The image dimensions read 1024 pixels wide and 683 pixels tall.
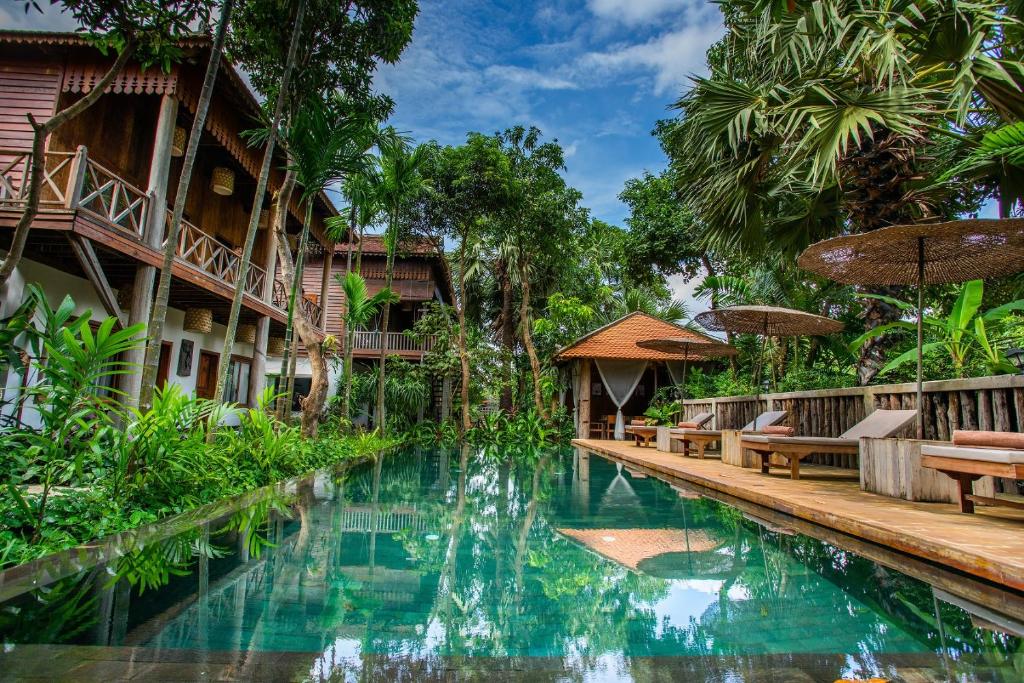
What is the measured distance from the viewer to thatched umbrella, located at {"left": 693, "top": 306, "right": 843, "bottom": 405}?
808 centimetres

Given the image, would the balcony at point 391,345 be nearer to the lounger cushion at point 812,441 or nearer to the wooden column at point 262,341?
the wooden column at point 262,341

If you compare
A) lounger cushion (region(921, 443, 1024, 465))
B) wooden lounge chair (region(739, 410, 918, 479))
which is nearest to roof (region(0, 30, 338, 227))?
wooden lounge chair (region(739, 410, 918, 479))

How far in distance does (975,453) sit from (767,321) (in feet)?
16.6

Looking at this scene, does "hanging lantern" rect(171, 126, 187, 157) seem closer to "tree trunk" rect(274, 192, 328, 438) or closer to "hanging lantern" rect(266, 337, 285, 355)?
"tree trunk" rect(274, 192, 328, 438)

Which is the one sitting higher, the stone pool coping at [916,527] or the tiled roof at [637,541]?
the stone pool coping at [916,527]

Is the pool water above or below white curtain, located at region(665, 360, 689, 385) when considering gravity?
below

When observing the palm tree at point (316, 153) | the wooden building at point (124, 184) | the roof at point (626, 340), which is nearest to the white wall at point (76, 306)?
the wooden building at point (124, 184)

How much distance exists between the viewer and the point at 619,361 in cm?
1659

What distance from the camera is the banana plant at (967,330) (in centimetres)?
613

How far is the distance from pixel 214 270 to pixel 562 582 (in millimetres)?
9834

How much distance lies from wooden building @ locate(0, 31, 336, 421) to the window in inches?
52.0

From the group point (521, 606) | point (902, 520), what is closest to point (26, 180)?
point (521, 606)

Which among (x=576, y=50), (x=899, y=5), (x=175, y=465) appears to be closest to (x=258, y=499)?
(x=175, y=465)

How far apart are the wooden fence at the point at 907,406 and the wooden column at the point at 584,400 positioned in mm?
6336
